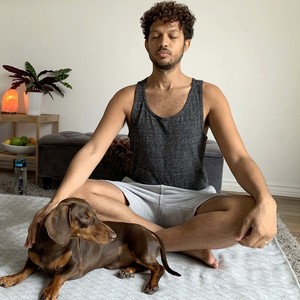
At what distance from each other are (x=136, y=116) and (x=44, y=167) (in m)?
1.31

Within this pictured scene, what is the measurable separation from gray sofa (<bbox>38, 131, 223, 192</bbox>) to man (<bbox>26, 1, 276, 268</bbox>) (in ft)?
2.58

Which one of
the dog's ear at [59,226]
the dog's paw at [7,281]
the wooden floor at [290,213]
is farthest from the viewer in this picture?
the wooden floor at [290,213]

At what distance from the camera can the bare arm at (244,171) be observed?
1.11m

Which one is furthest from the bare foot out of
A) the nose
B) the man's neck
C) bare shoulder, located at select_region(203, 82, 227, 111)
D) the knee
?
the nose

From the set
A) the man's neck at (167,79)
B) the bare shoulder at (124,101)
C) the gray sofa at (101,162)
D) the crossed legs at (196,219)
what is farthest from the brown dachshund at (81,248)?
the gray sofa at (101,162)

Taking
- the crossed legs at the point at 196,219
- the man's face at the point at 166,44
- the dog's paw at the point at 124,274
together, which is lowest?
the dog's paw at the point at 124,274

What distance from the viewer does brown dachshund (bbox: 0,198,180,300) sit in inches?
40.0

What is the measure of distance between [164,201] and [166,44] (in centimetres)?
64

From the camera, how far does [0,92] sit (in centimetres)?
340

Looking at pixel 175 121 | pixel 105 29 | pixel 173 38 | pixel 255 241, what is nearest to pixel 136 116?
pixel 175 121

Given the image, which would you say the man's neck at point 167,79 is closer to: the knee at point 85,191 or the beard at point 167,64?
the beard at point 167,64

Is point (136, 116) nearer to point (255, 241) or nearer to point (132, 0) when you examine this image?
point (255, 241)

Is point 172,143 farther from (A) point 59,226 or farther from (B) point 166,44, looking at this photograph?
(A) point 59,226

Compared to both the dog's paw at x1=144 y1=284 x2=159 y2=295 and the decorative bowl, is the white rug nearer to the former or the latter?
the dog's paw at x1=144 y1=284 x2=159 y2=295
